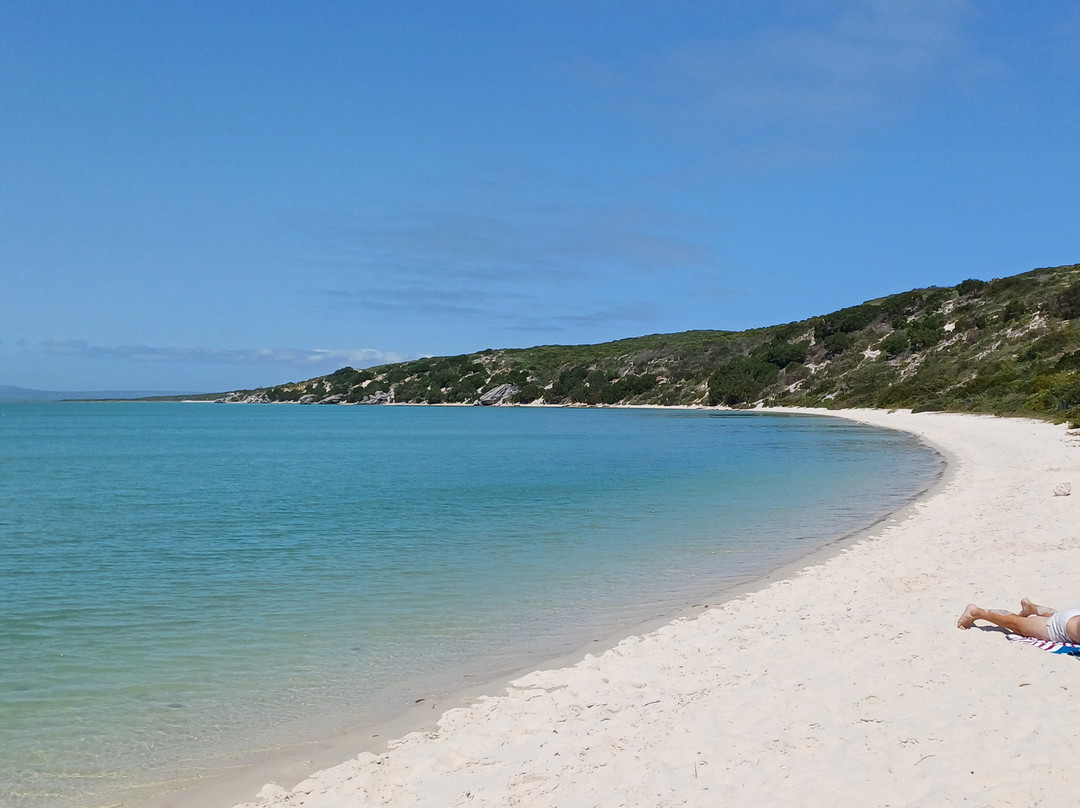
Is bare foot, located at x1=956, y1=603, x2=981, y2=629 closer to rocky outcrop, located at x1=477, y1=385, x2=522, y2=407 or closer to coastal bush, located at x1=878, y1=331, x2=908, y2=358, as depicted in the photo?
coastal bush, located at x1=878, y1=331, x2=908, y2=358

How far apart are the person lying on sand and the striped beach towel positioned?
0.03 m

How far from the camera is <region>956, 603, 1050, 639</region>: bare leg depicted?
725 centimetres

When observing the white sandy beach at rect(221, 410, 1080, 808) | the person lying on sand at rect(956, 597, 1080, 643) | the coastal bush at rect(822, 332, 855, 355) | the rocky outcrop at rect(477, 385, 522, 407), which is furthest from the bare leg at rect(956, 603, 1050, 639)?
the rocky outcrop at rect(477, 385, 522, 407)

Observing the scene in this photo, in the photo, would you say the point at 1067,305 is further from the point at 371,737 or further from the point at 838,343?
the point at 371,737

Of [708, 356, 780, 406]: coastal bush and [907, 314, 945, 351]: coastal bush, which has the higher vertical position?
[907, 314, 945, 351]: coastal bush

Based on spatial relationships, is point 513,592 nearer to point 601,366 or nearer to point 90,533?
point 90,533

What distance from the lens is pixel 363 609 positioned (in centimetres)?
1084

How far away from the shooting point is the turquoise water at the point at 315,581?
705cm

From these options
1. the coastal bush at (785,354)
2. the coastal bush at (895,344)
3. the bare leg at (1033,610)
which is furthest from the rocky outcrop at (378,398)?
the bare leg at (1033,610)

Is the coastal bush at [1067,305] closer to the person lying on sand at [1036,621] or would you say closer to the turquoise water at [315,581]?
the turquoise water at [315,581]

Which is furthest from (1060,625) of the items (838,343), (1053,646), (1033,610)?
(838,343)

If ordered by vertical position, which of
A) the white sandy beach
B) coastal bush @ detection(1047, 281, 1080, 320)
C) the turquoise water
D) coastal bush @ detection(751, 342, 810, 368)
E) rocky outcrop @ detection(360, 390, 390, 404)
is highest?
coastal bush @ detection(1047, 281, 1080, 320)

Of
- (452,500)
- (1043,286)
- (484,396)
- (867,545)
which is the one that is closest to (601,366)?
(484,396)

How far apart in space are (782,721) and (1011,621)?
3032mm
